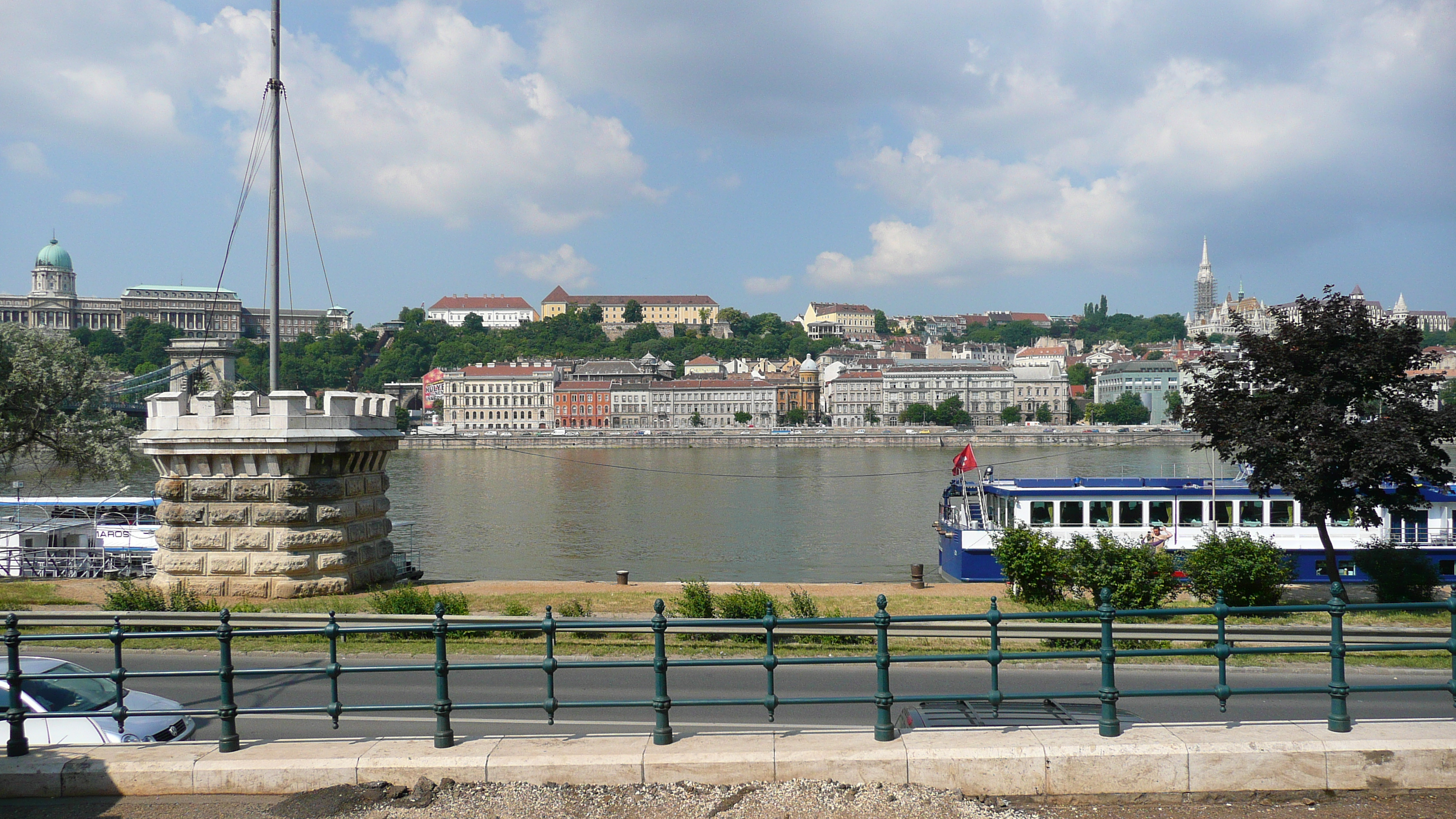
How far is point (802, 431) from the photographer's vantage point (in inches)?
4985

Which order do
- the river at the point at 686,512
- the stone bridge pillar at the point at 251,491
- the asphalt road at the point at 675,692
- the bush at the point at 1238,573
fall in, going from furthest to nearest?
1. the river at the point at 686,512
2. the bush at the point at 1238,573
3. the stone bridge pillar at the point at 251,491
4. the asphalt road at the point at 675,692

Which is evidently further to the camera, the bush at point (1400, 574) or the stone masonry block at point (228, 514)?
the bush at point (1400, 574)

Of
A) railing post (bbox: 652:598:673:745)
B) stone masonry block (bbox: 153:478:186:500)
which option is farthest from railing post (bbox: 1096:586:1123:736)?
stone masonry block (bbox: 153:478:186:500)

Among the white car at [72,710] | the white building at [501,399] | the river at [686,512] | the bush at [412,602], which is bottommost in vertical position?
the river at [686,512]

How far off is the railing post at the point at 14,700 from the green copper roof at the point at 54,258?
213698mm

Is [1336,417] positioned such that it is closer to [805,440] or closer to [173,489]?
[173,489]

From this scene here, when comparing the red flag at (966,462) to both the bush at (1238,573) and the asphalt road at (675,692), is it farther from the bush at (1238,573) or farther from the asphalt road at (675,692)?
the asphalt road at (675,692)

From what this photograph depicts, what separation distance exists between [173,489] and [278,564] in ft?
5.89

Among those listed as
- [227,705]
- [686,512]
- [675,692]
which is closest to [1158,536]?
[675,692]

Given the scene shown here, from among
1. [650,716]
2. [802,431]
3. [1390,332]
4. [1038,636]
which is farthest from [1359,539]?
[802,431]

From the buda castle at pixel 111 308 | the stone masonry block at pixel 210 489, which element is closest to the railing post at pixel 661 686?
the stone masonry block at pixel 210 489

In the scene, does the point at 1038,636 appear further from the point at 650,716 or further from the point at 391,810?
the point at 391,810

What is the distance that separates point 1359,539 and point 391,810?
24.8 m

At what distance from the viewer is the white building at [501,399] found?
146m
